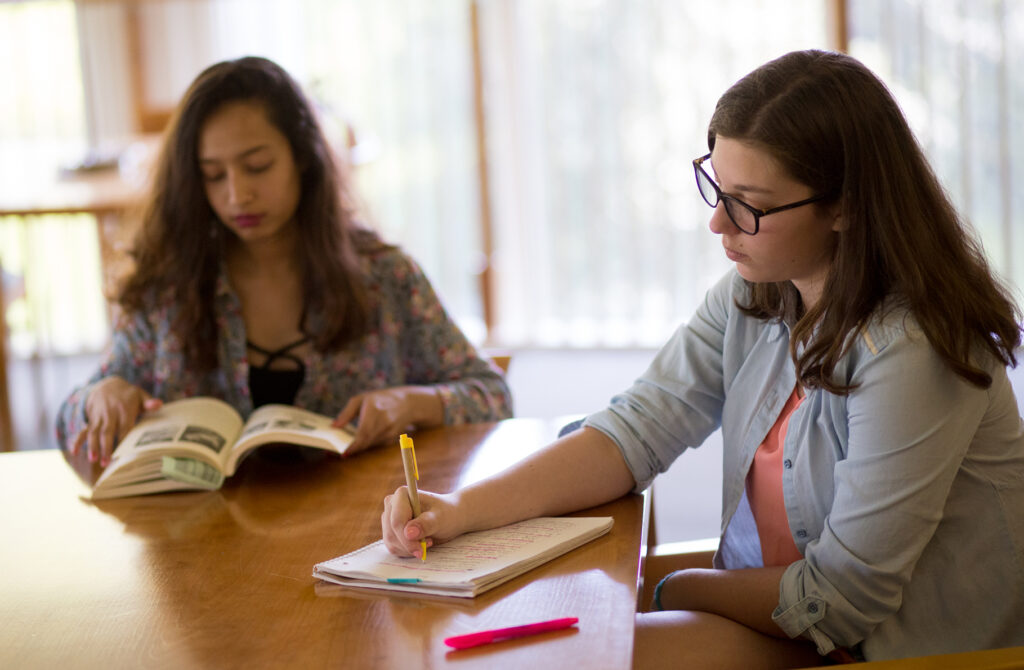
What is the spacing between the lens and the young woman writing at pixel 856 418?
3.65 ft

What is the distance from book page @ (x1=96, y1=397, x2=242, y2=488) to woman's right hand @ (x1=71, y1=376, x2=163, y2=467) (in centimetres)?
2

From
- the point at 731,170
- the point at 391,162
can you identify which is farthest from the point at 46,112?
the point at 731,170

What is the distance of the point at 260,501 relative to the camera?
1397 millimetres

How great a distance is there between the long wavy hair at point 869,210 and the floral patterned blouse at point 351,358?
812 millimetres

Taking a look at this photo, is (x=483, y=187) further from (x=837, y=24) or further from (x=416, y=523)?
(x=416, y=523)

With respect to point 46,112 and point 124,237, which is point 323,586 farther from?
point 46,112

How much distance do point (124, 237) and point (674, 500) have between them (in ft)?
6.32

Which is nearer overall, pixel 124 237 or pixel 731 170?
pixel 731 170

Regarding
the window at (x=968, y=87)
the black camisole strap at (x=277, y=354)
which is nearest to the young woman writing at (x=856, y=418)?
the black camisole strap at (x=277, y=354)

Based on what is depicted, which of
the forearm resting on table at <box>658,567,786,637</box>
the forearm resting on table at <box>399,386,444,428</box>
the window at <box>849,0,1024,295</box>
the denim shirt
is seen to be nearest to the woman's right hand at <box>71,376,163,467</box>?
the forearm resting on table at <box>399,386,444,428</box>

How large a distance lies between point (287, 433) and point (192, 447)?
0.13 m

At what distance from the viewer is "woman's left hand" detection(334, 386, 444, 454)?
161 cm

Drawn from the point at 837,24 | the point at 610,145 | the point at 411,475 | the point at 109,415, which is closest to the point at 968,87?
the point at 837,24

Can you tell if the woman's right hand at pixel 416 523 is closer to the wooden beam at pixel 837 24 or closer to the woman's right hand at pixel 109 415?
the woman's right hand at pixel 109 415
